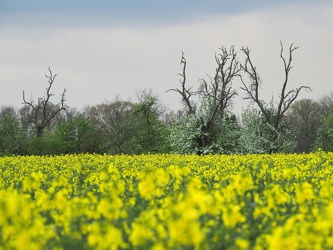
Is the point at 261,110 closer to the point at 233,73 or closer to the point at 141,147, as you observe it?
the point at 233,73

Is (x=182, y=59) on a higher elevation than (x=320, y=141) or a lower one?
higher

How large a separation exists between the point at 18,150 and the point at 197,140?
12198mm

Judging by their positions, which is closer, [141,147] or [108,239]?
[108,239]

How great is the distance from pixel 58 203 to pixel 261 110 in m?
32.8

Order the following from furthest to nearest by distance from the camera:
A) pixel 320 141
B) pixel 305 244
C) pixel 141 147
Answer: pixel 320 141
pixel 141 147
pixel 305 244

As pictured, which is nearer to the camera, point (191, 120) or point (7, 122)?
point (191, 120)

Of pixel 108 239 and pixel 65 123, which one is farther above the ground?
pixel 65 123

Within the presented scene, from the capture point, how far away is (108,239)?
4.14m

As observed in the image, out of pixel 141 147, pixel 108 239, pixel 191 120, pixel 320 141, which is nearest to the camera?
pixel 108 239

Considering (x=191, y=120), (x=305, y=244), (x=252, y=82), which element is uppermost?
(x=252, y=82)

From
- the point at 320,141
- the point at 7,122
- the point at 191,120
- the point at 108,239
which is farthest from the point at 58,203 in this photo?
the point at 320,141

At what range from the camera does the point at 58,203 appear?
5.75 metres

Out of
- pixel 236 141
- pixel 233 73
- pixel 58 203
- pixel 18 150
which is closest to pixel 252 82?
pixel 233 73

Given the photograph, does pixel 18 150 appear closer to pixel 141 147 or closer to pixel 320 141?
pixel 141 147
